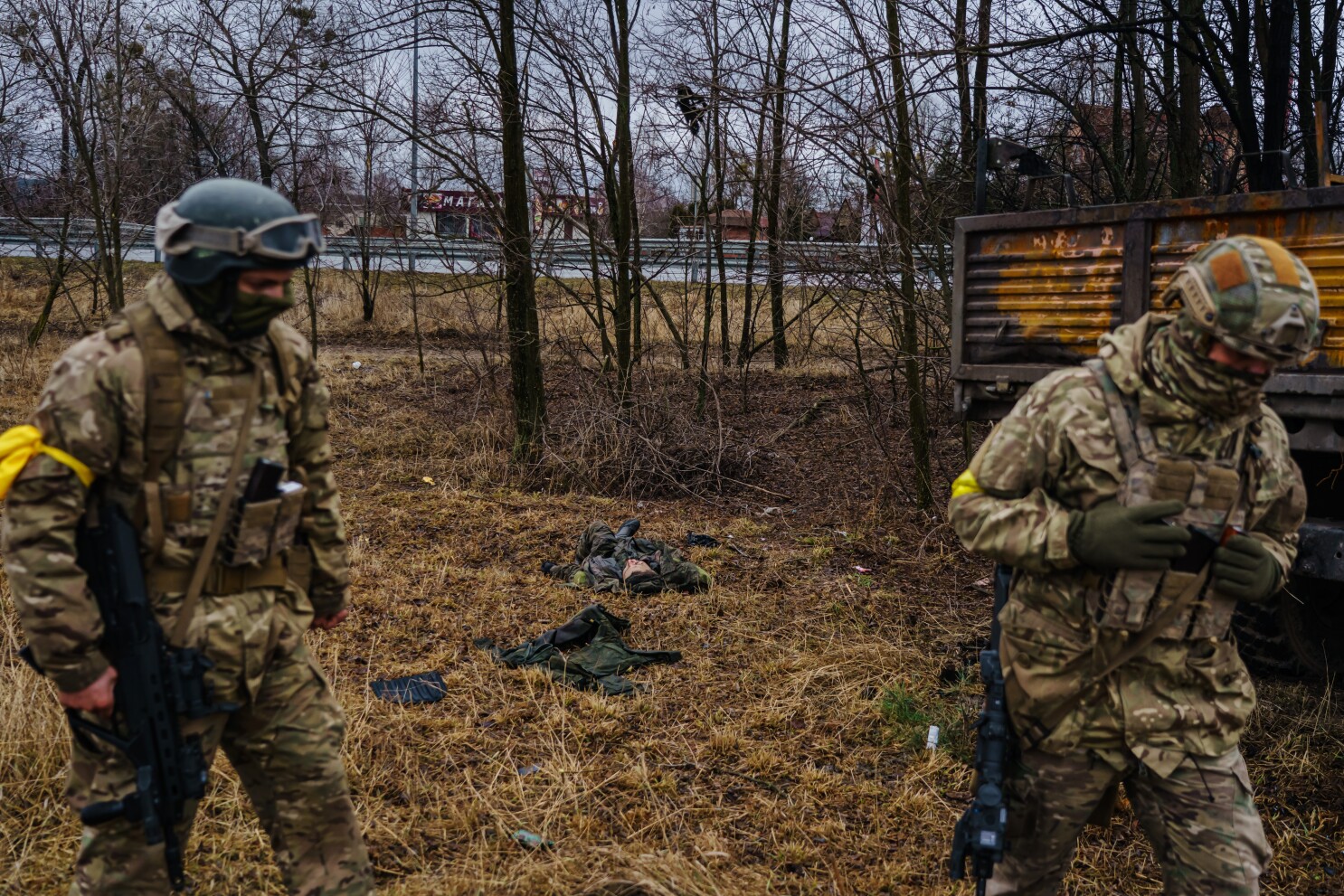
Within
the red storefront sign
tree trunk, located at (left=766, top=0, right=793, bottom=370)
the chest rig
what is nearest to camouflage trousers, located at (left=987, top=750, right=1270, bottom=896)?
the chest rig

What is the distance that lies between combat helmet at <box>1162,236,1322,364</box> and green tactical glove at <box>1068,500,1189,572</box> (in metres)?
0.37

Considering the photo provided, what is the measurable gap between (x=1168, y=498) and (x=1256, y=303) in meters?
0.45

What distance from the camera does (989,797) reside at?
240 cm

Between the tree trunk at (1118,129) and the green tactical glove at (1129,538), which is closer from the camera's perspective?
the green tactical glove at (1129,538)

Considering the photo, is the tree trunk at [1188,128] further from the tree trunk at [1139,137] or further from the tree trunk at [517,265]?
the tree trunk at [517,265]

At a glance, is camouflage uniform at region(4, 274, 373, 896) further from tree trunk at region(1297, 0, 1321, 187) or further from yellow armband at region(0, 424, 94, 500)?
tree trunk at region(1297, 0, 1321, 187)

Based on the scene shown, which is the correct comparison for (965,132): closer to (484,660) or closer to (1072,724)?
(484,660)

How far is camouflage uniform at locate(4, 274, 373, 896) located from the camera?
220 centimetres

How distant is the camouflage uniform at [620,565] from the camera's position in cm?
605

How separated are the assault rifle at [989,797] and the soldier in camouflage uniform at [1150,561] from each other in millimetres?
62

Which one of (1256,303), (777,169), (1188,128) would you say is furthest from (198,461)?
(1188,128)

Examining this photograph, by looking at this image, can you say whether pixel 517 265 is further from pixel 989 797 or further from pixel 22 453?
pixel 989 797

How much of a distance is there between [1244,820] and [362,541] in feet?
17.7

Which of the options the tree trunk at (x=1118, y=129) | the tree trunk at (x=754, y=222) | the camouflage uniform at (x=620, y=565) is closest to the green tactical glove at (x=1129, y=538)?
the camouflage uniform at (x=620, y=565)
